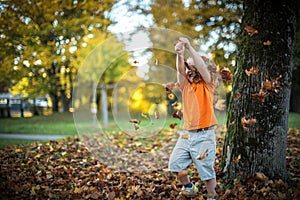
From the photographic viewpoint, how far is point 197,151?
10.1 ft

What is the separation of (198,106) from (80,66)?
6246mm

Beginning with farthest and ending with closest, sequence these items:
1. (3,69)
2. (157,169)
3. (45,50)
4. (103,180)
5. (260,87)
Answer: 1. (45,50)
2. (3,69)
3. (157,169)
4. (103,180)
5. (260,87)

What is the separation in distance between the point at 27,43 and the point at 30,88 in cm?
198

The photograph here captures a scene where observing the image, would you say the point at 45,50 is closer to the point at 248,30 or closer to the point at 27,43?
the point at 27,43

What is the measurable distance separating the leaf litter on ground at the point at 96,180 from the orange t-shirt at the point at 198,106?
827 millimetres

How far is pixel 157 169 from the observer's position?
4781 mm

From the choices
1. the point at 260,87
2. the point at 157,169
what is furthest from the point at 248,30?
the point at 157,169

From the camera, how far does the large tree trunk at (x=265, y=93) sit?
3.58m

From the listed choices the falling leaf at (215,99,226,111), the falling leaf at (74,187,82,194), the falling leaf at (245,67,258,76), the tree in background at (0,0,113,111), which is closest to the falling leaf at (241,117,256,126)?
the falling leaf at (215,99,226,111)

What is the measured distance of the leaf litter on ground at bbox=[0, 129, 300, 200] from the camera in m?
3.50

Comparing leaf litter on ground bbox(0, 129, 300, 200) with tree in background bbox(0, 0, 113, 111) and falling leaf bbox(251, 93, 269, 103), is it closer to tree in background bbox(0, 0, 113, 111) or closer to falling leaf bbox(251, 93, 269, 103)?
falling leaf bbox(251, 93, 269, 103)

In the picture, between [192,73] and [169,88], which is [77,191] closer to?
[169,88]

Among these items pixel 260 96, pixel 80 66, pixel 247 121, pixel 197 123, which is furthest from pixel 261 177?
pixel 80 66

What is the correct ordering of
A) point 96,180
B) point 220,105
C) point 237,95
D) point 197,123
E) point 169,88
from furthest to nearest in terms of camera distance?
point 169,88 → point 96,180 → point 220,105 → point 237,95 → point 197,123
